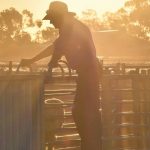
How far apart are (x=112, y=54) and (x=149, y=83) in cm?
6178

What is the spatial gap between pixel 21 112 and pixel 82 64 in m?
0.91

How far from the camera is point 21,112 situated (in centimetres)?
711

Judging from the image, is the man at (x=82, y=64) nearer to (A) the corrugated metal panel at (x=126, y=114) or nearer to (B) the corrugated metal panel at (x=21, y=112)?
(B) the corrugated metal panel at (x=21, y=112)

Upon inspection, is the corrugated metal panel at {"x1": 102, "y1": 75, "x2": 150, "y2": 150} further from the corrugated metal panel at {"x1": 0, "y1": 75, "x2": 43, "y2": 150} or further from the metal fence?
the corrugated metal panel at {"x1": 0, "y1": 75, "x2": 43, "y2": 150}

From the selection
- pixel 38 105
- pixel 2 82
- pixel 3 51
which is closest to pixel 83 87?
pixel 38 105

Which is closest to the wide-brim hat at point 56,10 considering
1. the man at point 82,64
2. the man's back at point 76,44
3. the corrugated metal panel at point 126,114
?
the man at point 82,64

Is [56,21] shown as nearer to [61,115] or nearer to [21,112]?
[21,112]

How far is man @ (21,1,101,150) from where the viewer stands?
7.16 meters

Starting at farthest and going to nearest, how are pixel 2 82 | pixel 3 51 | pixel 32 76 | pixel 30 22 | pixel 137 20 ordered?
pixel 30 22 < pixel 137 20 < pixel 3 51 < pixel 32 76 < pixel 2 82

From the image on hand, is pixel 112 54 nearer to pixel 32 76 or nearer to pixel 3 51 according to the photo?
pixel 3 51

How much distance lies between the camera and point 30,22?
117062mm

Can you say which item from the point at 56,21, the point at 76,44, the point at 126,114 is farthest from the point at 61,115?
the point at 56,21

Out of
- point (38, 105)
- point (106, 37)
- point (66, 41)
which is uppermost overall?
point (106, 37)

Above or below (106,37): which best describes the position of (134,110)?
below
